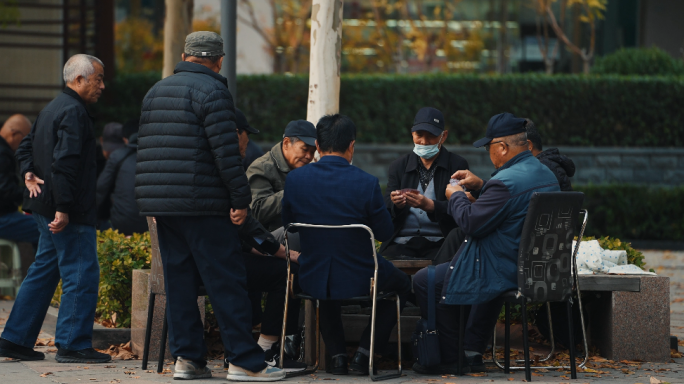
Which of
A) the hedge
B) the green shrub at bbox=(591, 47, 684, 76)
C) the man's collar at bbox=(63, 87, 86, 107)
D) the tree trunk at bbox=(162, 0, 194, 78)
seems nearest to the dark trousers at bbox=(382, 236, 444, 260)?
the man's collar at bbox=(63, 87, 86, 107)

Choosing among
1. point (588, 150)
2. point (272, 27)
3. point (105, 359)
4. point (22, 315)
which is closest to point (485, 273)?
point (105, 359)

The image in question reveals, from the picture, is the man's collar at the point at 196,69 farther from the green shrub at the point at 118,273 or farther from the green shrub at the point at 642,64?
the green shrub at the point at 642,64

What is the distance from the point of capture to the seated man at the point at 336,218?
5.21 m

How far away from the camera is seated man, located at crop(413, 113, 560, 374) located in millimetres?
5246

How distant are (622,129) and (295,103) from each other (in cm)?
558

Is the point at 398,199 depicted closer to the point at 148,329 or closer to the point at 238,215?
the point at 238,215

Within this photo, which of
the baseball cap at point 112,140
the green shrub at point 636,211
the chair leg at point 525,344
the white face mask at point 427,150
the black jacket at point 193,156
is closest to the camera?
the black jacket at point 193,156

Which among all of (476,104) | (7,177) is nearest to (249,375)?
(7,177)

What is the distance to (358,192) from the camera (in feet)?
17.3

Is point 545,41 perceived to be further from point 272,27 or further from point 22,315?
point 22,315

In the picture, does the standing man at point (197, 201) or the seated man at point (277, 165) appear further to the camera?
the seated man at point (277, 165)

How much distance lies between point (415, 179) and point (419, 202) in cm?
55

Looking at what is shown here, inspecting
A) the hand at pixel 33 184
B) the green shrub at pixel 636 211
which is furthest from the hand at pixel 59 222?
the green shrub at pixel 636 211

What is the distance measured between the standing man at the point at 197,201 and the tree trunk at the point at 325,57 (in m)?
2.19
